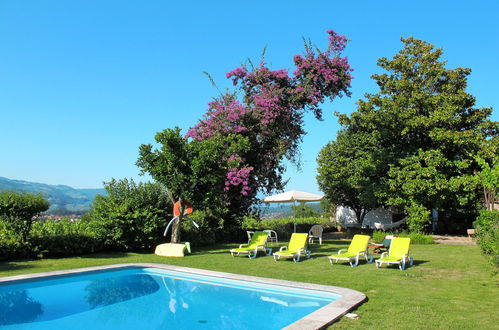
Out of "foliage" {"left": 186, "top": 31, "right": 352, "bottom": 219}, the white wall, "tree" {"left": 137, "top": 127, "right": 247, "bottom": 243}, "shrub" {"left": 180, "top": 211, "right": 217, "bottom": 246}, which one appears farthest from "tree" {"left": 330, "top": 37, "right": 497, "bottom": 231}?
"tree" {"left": 137, "top": 127, "right": 247, "bottom": 243}

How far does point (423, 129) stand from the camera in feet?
75.0

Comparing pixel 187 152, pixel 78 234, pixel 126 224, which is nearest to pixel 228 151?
pixel 187 152

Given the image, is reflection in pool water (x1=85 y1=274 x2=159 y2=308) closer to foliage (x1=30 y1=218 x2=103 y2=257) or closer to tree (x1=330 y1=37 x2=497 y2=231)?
foliage (x1=30 y1=218 x2=103 y2=257)

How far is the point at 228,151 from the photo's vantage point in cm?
1742

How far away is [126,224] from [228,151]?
558 cm

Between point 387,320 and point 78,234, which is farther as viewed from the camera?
point 78,234

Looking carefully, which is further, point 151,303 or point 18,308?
point 151,303

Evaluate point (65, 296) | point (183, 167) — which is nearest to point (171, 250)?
point (183, 167)

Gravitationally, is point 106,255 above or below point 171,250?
below

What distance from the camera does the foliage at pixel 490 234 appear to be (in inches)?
278

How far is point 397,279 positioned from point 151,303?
19.3 feet

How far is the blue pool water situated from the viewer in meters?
7.11

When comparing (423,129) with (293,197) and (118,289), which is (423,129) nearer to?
(293,197)

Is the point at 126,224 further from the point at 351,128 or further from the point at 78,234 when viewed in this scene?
the point at 351,128
